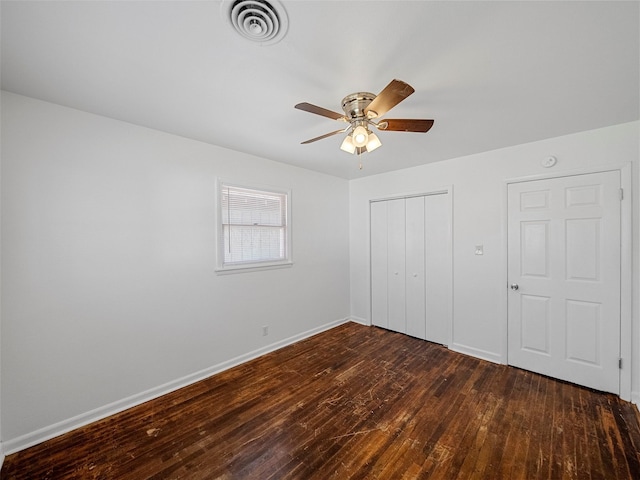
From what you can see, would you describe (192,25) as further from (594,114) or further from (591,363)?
(591,363)

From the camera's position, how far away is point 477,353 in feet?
9.98

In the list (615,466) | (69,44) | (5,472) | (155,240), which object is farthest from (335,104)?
(5,472)

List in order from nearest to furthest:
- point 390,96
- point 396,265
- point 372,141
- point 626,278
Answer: point 390,96
point 372,141
point 626,278
point 396,265

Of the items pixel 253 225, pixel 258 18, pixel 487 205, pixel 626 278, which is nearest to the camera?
pixel 258 18

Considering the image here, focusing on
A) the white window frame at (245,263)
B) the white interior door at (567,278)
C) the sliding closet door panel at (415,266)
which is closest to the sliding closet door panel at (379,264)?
the sliding closet door panel at (415,266)

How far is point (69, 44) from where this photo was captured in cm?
130

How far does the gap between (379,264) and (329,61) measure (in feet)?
10.2

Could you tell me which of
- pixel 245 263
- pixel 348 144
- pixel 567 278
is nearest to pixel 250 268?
pixel 245 263

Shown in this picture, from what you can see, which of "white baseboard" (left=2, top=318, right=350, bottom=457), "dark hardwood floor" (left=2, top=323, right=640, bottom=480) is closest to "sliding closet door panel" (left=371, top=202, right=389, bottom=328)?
"dark hardwood floor" (left=2, top=323, right=640, bottom=480)

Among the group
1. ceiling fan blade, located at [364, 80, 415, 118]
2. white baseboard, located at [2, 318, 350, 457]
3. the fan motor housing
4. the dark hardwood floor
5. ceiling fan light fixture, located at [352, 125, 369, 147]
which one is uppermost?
the fan motor housing

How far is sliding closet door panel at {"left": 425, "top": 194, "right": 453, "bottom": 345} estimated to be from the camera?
3.30 m

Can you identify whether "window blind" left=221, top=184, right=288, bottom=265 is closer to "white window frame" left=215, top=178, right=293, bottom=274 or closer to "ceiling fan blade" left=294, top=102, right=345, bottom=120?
"white window frame" left=215, top=178, right=293, bottom=274

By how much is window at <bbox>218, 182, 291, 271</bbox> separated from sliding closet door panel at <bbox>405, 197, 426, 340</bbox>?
5.75ft

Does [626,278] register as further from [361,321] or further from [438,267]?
[361,321]
